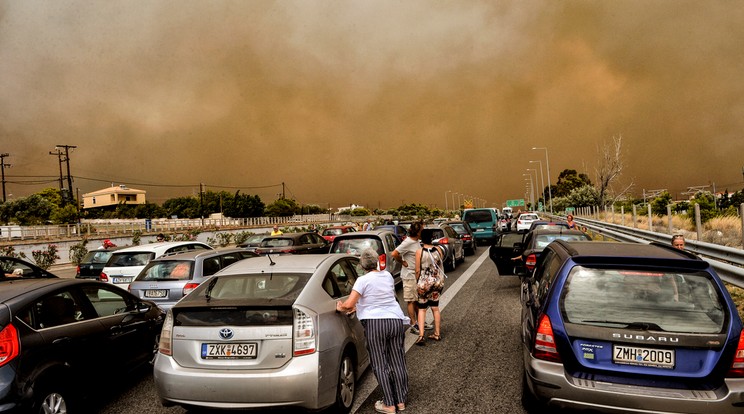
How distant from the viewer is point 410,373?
561 cm

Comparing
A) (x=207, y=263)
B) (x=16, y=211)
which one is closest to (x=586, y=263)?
(x=207, y=263)

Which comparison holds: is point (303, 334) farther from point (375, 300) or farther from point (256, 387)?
point (375, 300)

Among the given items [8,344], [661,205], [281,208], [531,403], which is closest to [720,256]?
[531,403]

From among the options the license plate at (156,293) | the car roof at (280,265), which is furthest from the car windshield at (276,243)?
the car roof at (280,265)

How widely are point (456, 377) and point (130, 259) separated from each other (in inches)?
335

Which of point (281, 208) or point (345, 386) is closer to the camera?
point (345, 386)

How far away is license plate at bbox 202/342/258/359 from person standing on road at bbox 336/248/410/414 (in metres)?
0.88

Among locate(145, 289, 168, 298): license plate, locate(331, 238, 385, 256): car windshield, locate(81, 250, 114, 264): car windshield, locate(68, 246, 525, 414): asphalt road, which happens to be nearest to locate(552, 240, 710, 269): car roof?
locate(68, 246, 525, 414): asphalt road

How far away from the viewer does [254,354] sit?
4.03 m

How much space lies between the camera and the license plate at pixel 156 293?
8.05 m

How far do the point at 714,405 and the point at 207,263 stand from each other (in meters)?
7.60

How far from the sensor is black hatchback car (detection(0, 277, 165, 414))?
3.81m

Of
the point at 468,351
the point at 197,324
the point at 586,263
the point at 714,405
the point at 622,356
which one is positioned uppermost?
the point at 586,263

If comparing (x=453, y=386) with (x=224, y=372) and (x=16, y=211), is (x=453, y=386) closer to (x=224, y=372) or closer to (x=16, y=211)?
(x=224, y=372)
